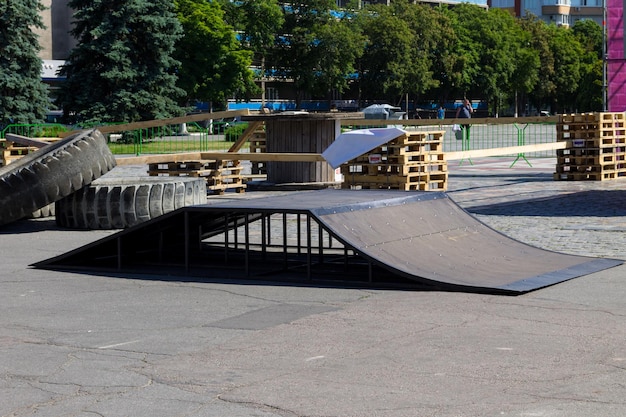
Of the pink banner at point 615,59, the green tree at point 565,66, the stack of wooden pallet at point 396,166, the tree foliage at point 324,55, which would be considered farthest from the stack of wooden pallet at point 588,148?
the green tree at point 565,66

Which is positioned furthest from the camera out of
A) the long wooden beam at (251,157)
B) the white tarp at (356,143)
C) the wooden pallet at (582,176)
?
the wooden pallet at (582,176)

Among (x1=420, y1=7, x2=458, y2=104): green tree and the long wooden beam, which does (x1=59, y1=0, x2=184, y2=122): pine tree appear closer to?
the long wooden beam

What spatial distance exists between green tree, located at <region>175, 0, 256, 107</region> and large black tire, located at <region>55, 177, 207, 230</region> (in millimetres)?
61361

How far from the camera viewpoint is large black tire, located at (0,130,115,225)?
611 inches

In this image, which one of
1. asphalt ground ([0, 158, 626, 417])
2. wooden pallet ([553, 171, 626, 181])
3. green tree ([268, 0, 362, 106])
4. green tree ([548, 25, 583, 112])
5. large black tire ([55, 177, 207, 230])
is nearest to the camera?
asphalt ground ([0, 158, 626, 417])

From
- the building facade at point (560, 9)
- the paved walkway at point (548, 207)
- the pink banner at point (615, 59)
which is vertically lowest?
the paved walkway at point (548, 207)

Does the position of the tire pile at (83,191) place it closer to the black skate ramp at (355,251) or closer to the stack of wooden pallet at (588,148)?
the black skate ramp at (355,251)

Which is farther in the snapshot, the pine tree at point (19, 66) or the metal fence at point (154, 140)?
the pine tree at point (19, 66)

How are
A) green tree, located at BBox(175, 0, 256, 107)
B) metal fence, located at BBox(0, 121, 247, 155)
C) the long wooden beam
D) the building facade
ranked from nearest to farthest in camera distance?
1. the long wooden beam
2. metal fence, located at BBox(0, 121, 247, 155)
3. green tree, located at BBox(175, 0, 256, 107)
4. the building facade

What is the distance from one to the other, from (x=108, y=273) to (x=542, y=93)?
4655 inches

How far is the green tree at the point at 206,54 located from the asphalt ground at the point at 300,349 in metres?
A: 67.0

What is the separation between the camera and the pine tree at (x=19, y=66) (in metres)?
57.4

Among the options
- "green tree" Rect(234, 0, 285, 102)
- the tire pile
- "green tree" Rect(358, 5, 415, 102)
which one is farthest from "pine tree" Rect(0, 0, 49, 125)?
"green tree" Rect(358, 5, 415, 102)

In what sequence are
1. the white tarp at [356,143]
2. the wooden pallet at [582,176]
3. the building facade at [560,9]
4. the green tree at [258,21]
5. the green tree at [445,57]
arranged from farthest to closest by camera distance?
1. the building facade at [560,9]
2. the green tree at [445,57]
3. the green tree at [258,21]
4. the wooden pallet at [582,176]
5. the white tarp at [356,143]
